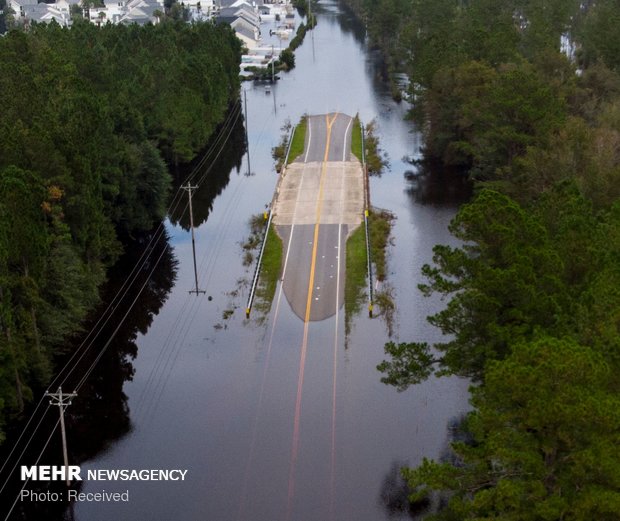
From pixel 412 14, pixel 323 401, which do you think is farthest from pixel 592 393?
pixel 412 14

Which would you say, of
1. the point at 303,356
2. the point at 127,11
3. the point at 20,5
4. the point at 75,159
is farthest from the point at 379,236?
the point at 20,5

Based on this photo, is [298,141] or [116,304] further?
[298,141]

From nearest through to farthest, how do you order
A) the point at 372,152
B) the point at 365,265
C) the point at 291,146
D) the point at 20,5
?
the point at 365,265 < the point at 372,152 < the point at 291,146 < the point at 20,5

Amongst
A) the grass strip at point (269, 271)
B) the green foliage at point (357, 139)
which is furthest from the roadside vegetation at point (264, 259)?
the green foliage at point (357, 139)

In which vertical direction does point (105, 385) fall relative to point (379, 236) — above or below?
below

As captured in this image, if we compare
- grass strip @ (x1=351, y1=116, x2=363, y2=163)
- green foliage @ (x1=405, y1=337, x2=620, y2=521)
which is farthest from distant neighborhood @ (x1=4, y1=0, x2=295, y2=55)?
green foliage @ (x1=405, y1=337, x2=620, y2=521)

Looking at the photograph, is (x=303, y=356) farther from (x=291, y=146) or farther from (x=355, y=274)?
(x=291, y=146)

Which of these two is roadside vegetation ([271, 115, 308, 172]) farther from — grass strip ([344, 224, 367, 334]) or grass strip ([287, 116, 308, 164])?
grass strip ([344, 224, 367, 334])
